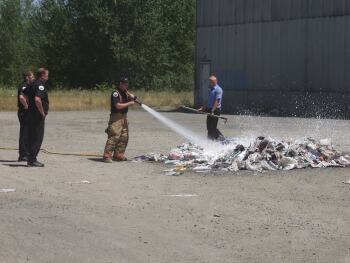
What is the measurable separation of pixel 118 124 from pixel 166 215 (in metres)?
5.90

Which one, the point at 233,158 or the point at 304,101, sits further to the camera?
the point at 304,101

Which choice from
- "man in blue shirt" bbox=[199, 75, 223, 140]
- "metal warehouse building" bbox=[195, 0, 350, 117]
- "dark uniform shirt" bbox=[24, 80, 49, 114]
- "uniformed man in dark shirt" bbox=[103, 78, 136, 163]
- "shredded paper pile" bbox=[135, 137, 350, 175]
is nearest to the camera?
"shredded paper pile" bbox=[135, 137, 350, 175]

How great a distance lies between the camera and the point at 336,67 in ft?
102

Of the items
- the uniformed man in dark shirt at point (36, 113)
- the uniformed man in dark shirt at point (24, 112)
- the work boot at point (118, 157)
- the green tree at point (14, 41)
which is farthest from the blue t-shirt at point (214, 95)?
the green tree at point (14, 41)

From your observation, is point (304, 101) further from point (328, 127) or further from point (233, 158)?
point (233, 158)

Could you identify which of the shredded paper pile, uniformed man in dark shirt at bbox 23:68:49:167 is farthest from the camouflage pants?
uniformed man in dark shirt at bbox 23:68:49:167

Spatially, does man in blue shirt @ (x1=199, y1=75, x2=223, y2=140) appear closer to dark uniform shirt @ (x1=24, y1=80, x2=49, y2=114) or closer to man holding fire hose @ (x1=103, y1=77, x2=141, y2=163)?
man holding fire hose @ (x1=103, y1=77, x2=141, y2=163)

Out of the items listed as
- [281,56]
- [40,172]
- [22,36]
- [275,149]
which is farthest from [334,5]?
[22,36]

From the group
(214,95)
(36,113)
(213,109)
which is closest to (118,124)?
(36,113)

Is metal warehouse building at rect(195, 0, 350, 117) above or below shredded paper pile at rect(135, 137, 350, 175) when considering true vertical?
above

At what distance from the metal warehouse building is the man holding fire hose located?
18281 mm

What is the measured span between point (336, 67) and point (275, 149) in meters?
19.2

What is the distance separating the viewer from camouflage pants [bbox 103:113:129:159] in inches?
552

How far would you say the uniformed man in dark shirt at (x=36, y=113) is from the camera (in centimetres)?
1305
